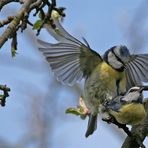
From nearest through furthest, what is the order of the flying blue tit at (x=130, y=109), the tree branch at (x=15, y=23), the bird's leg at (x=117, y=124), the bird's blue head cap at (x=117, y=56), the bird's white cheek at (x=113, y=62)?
the tree branch at (x=15, y=23), the bird's leg at (x=117, y=124), the flying blue tit at (x=130, y=109), the bird's blue head cap at (x=117, y=56), the bird's white cheek at (x=113, y=62)

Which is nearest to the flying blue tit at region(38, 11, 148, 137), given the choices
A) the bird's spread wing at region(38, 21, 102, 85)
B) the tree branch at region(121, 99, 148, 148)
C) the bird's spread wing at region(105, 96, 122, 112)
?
the bird's spread wing at region(38, 21, 102, 85)

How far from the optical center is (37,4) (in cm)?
135

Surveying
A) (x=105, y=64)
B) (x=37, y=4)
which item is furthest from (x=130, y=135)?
(x=105, y=64)

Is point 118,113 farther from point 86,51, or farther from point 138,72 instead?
point 86,51

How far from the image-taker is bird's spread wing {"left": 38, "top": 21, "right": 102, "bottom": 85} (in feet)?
5.72

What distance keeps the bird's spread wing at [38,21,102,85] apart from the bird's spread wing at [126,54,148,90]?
0.55ft

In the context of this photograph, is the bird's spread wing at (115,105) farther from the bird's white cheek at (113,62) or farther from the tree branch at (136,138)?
the bird's white cheek at (113,62)

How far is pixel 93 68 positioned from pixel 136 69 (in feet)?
1.03

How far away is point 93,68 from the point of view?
214 cm

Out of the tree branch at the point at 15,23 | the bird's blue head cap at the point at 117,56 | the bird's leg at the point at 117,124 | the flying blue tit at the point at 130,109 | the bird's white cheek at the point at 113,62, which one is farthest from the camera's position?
the bird's white cheek at the point at 113,62

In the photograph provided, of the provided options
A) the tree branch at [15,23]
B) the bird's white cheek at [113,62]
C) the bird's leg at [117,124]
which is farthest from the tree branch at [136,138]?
the bird's white cheek at [113,62]

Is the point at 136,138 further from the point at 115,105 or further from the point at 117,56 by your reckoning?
the point at 117,56

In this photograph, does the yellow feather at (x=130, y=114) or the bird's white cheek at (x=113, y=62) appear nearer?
the yellow feather at (x=130, y=114)

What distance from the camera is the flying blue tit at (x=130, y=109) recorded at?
1.35m
